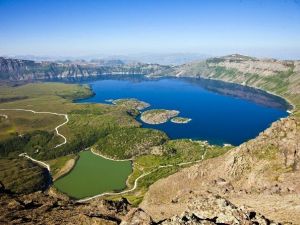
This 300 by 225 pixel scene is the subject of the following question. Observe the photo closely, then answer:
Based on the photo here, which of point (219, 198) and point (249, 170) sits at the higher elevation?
point (219, 198)

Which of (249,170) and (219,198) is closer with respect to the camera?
(219,198)

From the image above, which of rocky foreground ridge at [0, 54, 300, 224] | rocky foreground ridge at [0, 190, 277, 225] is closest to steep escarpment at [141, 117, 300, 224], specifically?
rocky foreground ridge at [0, 54, 300, 224]

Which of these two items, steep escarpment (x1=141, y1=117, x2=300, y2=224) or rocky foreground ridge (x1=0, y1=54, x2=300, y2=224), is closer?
rocky foreground ridge (x1=0, y1=54, x2=300, y2=224)

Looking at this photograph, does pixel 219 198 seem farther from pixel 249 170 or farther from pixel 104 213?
pixel 249 170

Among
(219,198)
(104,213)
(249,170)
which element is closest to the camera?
(219,198)

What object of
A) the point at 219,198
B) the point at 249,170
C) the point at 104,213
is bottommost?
the point at 249,170

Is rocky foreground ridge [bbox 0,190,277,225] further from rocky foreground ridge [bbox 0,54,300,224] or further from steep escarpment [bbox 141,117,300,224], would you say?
steep escarpment [bbox 141,117,300,224]

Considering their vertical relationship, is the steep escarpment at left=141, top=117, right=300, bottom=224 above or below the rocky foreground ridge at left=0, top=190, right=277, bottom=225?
below

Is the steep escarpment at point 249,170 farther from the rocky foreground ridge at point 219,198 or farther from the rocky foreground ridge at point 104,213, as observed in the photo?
the rocky foreground ridge at point 104,213

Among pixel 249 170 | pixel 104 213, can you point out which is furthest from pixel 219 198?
pixel 249 170

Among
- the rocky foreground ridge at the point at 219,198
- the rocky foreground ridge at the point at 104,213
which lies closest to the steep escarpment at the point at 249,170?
the rocky foreground ridge at the point at 219,198

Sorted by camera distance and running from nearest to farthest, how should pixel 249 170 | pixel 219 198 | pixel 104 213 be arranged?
pixel 219 198 < pixel 104 213 < pixel 249 170

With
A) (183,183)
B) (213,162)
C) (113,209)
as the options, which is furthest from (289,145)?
(113,209)
